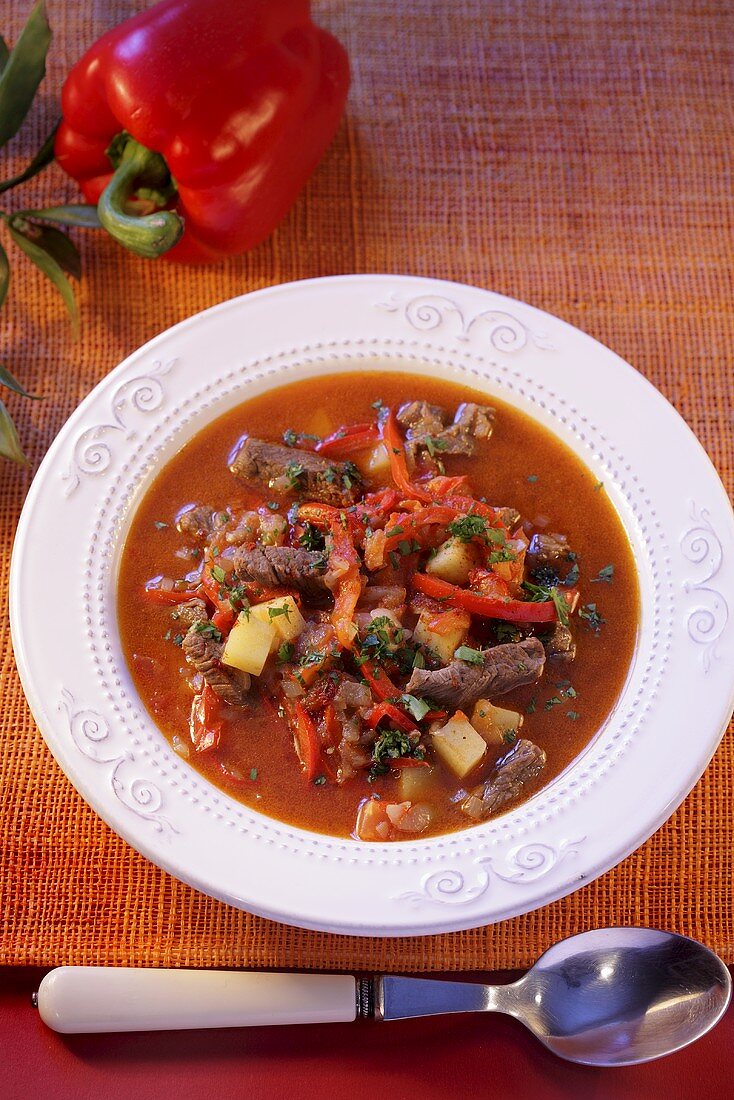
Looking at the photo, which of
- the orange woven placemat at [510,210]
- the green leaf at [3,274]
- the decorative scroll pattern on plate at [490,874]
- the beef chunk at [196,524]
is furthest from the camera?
the green leaf at [3,274]

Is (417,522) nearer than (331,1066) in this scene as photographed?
No

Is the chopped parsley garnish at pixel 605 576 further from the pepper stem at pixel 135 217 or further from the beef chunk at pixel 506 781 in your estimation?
the pepper stem at pixel 135 217

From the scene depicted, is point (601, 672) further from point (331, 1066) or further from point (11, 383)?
point (11, 383)

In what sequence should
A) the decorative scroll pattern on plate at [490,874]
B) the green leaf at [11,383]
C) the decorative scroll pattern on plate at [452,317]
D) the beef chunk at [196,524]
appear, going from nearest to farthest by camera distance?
the decorative scroll pattern on plate at [490,874] < the beef chunk at [196,524] < the decorative scroll pattern on plate at [452,317] < the green leaf at [11,383]

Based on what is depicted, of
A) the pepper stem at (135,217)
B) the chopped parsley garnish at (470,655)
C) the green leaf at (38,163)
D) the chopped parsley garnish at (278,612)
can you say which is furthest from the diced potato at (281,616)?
the green leaf at (38,163)

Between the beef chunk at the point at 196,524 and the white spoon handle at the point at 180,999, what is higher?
the beef chunk at the point at 196,524

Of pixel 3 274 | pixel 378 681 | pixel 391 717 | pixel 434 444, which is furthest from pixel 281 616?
pixel 3 274

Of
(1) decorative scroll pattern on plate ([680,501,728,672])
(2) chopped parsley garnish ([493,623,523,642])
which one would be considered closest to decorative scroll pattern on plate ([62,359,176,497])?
(2) chopped parsley garnish ([493,623,523,642])

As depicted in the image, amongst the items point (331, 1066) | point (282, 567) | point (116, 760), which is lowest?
point (331, 1066)
